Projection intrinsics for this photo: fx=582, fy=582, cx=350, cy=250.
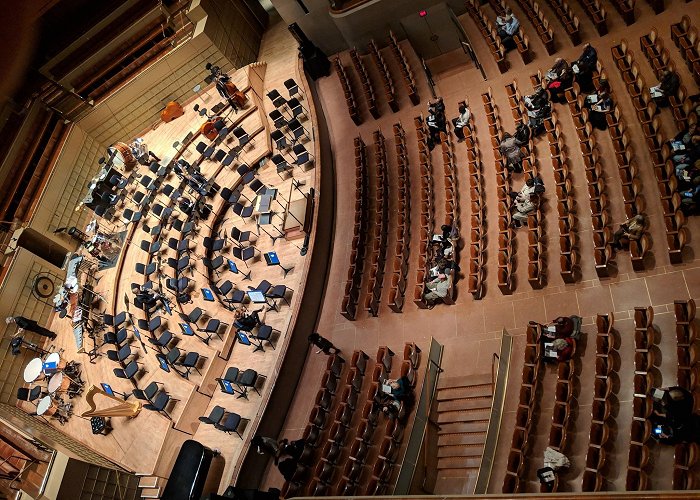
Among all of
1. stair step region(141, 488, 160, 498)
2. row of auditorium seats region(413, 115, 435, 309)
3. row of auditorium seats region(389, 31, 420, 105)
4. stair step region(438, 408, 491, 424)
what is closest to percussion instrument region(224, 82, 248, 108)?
row of auditorium seats region(389, 31, 420, 105)

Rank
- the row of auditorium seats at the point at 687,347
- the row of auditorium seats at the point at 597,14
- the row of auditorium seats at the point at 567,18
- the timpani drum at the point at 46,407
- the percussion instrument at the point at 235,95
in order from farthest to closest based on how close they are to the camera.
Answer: the percussion instrument at the point at 235,95, the timpani drum at the point at 46,407, the row of auditorium seats at the point at 567,18, the row of auditorium seats at the point at 597,14, the row of auditorium seats at the point at 687,347

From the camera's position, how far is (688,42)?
626 centimetres

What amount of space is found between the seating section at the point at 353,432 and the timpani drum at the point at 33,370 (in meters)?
4.76

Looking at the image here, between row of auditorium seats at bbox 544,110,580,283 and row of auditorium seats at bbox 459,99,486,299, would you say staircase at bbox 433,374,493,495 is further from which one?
row of auditorium seats at bbox 544,110,580,283

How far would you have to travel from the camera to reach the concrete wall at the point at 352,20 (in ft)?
28.4

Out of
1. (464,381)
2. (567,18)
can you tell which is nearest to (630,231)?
(464,381)

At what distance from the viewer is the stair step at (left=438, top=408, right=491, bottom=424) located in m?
5.50

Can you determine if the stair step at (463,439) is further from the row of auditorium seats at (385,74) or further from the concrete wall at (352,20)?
the concrete wall at (352,20)

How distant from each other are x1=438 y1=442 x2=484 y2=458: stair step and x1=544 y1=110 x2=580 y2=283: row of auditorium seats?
1.81 metres

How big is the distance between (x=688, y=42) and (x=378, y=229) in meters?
3.96

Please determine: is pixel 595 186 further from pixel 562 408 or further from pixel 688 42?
pixel 562 408

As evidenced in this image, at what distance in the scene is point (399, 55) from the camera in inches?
348

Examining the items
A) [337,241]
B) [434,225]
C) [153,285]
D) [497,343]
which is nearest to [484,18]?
[434,225]

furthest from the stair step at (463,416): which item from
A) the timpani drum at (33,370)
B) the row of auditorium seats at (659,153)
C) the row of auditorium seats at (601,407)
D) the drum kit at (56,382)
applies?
the timpani drum at (33,370)
